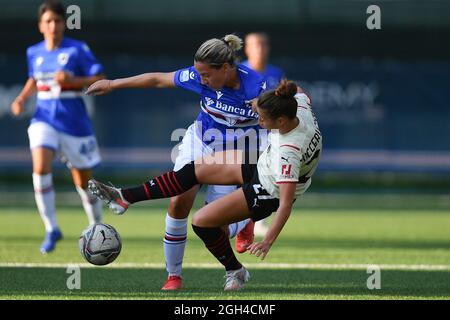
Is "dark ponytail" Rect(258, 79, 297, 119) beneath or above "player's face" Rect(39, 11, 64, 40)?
above

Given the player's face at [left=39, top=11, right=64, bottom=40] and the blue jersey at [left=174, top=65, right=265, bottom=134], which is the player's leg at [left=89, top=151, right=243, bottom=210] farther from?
the player's face at [left=39, top=11, right=64, bottom=40]

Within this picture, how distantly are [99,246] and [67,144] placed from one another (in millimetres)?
3344

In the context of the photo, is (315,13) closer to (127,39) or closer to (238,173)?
(127,39)

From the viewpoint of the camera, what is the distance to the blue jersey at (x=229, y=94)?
7.51 metres

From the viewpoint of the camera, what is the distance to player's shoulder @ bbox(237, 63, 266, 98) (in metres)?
7.51

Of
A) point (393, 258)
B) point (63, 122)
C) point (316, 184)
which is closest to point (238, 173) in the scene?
point (393, 258)

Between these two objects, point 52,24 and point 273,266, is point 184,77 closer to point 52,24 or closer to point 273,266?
point 273,266

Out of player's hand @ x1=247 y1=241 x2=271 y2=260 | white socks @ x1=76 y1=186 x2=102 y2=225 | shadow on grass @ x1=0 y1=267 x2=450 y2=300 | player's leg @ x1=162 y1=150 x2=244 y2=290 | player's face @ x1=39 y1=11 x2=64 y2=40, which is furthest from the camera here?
white socks @ x1=76 y1=186 x2=102 y2=225

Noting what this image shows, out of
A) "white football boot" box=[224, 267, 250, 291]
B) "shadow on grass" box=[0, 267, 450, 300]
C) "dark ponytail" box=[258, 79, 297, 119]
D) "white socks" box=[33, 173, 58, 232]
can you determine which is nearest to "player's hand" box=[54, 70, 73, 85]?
"white socks" box=[33, 173, 58, 232]

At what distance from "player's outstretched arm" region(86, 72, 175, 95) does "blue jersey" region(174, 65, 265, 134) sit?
3.1 inches

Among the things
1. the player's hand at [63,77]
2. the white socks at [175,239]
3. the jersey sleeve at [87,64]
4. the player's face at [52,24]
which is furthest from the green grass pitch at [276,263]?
the player's face at [52,24]

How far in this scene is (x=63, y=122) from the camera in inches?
419

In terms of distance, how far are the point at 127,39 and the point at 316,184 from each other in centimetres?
489
